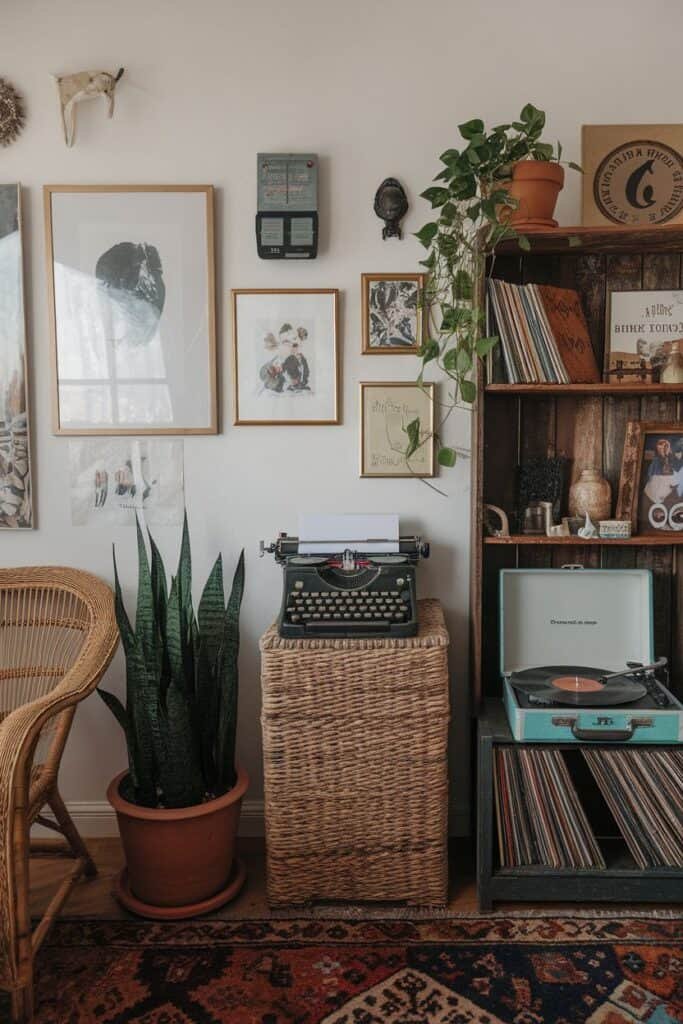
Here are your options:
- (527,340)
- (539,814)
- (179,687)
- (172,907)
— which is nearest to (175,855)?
(172,907)

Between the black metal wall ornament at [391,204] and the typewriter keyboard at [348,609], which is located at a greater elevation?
the black metal wall ornament at [391,204]

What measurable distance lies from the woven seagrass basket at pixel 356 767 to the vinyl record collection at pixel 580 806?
18 cm

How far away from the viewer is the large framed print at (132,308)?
2445mm

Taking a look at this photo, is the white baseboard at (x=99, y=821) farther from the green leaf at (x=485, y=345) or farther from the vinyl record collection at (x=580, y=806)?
the green leaf at (x=485, y=345)

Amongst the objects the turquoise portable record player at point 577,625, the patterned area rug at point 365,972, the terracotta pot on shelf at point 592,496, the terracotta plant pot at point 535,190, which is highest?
the terracotta plant pot at point 535,190

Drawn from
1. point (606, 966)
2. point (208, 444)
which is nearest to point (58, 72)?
point (208, 444)

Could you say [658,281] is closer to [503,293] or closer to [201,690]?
[503,293]

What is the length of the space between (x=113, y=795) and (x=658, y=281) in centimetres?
214

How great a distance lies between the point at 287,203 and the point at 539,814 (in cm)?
185

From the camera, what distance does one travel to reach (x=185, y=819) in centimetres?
212

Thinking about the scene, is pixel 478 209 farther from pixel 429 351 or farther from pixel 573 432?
pixel 573 432

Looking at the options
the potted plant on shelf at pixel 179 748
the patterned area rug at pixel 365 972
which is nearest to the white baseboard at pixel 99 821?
the potted plant on shelf at pixel 179 748

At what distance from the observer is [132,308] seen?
2475 millimetres

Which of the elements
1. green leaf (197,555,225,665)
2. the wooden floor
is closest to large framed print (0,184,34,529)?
green leaf (197,555,225,665)
